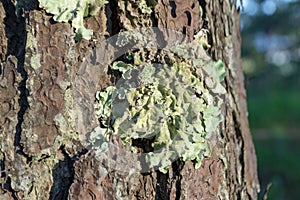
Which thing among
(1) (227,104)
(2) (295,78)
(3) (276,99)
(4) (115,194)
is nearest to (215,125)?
(1) (227,104)

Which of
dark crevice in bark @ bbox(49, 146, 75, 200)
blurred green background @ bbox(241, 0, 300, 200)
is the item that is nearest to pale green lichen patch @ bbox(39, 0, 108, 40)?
dark crevice in bark @ bbox(49, 146, 75, 200)

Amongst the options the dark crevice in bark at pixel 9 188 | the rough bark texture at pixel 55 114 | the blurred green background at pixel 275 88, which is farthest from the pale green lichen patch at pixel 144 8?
the blurred green background at pixel 275 88

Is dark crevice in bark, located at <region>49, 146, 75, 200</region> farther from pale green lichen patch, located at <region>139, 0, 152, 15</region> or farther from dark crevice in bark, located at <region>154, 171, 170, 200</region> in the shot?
pale green lichen patch, located at <region>139, 0, 152, 15</region>

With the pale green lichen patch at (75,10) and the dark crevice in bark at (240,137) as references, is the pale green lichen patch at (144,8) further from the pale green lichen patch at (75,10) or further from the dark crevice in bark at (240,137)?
the dark crevice in bark at (240,137)

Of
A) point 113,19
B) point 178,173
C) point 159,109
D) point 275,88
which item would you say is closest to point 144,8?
point 113,19

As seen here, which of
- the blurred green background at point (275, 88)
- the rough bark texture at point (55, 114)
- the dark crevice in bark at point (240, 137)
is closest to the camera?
the rough bark texture at point (55, 114)

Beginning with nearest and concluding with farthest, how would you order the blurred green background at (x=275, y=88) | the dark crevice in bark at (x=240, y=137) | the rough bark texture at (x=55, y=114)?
the rough bark texture at (x=55, y=114)
the dark crevice in bark at (x=240, y=137)
the blurred green background at (x=275, y=88)

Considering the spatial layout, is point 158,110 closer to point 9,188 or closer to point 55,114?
point 55,114

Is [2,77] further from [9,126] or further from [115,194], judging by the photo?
[115,194]
